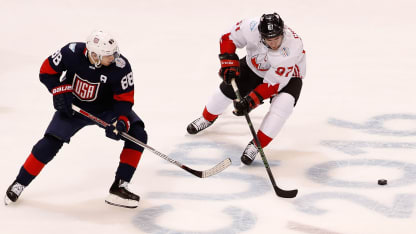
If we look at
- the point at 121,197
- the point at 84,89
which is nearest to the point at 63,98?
the point at 84,89

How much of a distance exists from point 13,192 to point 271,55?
6.10 feet

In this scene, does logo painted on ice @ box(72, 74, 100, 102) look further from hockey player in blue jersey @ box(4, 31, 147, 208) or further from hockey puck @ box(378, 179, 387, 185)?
hockey puck @ box(378, 179, 387, 185)

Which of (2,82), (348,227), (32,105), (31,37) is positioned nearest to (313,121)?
(348,227)

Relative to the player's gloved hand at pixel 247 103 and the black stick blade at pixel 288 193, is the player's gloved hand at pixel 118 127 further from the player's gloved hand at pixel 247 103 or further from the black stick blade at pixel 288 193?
the black stick blade at pixel 288 193

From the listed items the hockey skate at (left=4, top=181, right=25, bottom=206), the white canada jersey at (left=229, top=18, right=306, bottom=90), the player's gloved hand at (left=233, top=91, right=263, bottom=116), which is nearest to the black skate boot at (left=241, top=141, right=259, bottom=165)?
the player's gloved hand at (left=233, top=91, right=263, bottom=116)

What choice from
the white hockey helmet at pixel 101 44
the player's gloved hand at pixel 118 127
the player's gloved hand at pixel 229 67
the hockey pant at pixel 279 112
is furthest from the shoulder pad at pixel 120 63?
the hockey pant at pixel 279 112

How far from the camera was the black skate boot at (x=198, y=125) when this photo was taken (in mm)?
5500

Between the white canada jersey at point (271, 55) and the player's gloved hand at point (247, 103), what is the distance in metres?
0.12

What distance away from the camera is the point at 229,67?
5043mm

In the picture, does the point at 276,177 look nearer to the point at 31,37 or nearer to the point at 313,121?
the point at 313,121

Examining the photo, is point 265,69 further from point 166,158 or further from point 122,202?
point 122,202

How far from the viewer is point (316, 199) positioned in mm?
4465

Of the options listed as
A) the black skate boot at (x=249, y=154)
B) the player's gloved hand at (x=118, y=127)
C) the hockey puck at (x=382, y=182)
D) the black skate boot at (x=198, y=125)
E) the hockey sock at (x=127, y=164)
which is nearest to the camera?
the player's gloved hand at (x=118, y=127)

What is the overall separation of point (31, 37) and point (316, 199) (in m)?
4.35
